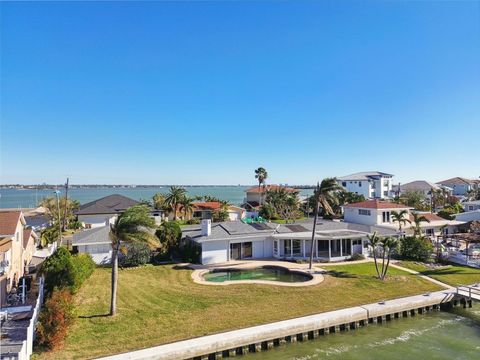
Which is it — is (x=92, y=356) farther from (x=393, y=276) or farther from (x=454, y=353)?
(x=393, y=276)

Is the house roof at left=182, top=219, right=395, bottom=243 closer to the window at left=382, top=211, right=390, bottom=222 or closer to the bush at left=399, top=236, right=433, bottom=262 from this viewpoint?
the bush at left=399, top=236, right=433, bottom=262

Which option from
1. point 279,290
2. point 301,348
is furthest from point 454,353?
point 279,290

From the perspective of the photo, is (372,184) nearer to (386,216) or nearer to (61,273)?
(386,216)

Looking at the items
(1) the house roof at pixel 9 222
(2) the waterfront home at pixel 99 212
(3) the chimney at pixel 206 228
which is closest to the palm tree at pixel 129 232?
(1) the house roof at pixel 9 222

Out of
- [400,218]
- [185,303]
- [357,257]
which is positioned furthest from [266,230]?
[400,218]

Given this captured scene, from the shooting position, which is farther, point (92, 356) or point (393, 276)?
point (393, 276)

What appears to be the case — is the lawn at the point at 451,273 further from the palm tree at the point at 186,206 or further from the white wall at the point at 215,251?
the palm tree at the point at 186,206
